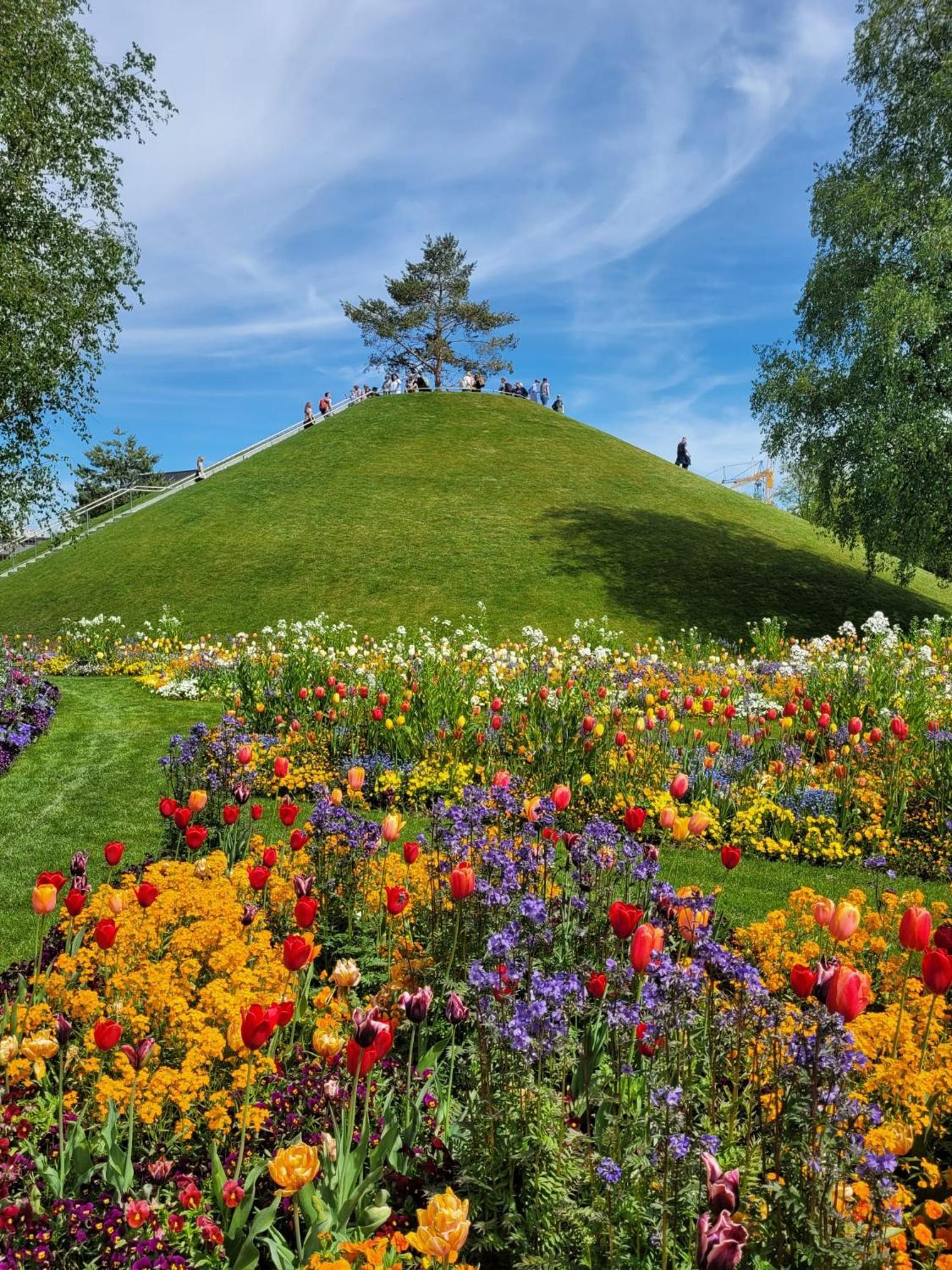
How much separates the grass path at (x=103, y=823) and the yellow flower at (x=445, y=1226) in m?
3.61

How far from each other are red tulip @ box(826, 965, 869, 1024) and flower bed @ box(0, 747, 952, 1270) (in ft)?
0.04

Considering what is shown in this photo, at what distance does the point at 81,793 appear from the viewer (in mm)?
8867

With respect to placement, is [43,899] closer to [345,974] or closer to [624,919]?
[345,974]

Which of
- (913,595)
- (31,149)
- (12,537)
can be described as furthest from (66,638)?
(913,595)

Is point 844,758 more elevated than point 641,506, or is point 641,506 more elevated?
point 641,506

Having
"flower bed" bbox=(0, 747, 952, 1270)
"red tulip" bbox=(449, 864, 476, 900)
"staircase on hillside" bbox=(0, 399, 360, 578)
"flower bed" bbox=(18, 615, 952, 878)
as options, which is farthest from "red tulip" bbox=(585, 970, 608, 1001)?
"staircase on hillside" bbox=(0, 399, 360, 578)

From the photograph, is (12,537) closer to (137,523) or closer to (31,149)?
(31,149)

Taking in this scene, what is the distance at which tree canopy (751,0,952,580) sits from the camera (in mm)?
17891

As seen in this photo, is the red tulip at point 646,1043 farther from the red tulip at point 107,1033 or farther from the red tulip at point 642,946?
the red tulip at point 107,1033

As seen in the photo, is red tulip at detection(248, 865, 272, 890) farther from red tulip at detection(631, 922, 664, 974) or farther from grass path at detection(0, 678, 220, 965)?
grass path at detection(0, 678, 220, 965)

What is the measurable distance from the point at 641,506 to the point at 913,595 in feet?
32.3

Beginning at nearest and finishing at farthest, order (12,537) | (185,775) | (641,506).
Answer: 1. (185,775)
2. (12,537)
3. (641,506)

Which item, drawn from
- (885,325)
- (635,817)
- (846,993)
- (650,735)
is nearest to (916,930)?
(846,993)

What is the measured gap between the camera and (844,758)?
360 inches
